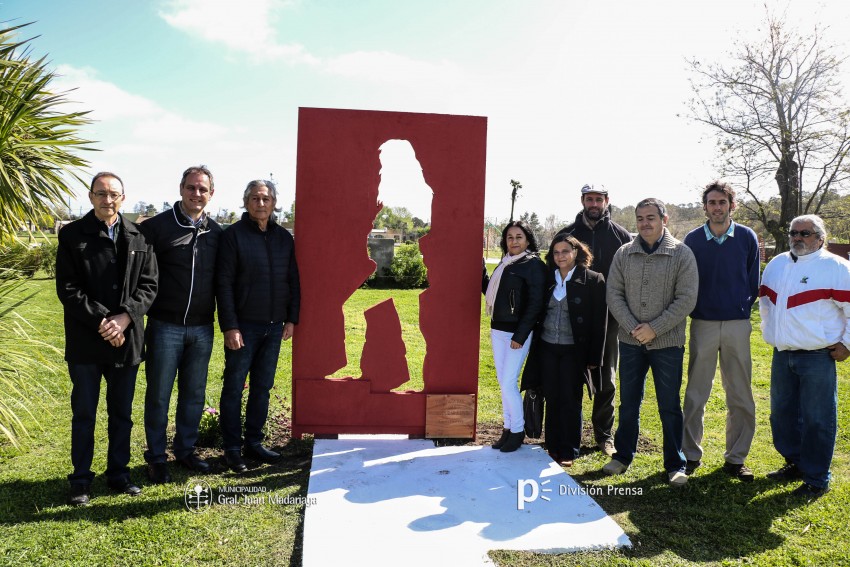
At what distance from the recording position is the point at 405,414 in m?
4.64

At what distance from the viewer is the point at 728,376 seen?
13.4 feet

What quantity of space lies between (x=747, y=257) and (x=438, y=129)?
8.17ft

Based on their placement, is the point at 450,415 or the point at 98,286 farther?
the point at 450,415

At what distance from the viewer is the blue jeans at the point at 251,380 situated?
13.3 feet

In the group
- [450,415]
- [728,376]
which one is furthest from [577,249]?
[450,415]

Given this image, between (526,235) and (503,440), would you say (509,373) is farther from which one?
(526,235)

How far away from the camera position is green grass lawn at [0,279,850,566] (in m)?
2.92

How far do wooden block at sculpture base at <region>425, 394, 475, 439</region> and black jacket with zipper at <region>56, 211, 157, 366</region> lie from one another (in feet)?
7.36

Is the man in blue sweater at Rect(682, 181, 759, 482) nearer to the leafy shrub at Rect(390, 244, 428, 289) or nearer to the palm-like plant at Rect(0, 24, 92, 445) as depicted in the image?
the palm-like plant at Rect(0, 24, 92, 445)

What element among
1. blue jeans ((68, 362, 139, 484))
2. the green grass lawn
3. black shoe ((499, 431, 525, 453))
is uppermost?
blue jeans ((68, 362, 139, 484))

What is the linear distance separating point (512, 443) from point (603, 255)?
1682mm

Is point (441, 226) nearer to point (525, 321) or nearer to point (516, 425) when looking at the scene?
point (525, 321)

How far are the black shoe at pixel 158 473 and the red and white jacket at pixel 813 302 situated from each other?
14.0 ft

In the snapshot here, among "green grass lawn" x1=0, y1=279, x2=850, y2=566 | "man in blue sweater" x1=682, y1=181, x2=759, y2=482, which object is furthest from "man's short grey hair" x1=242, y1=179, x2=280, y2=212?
"man in blue sweater" x1=682, y1=181, x2=759, y2=482
